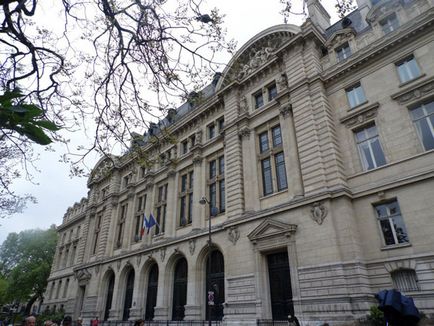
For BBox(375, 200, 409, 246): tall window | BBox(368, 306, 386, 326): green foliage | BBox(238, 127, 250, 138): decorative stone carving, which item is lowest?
BBox(368, 306, 386, 326): green foliage

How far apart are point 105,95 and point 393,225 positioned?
55.4ft

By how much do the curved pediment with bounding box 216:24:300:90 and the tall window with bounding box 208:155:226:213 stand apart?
7.94 metres

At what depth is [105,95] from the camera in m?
8.08

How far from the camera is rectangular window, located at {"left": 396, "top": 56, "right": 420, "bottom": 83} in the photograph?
62.5 feet

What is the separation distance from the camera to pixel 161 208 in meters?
34.2

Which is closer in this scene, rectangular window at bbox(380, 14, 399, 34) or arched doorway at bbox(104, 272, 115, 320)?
rectangular window at bbox(380, 14, 399, 34)

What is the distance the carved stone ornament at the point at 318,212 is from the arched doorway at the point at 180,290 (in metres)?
14.8

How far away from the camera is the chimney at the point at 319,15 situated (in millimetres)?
27766

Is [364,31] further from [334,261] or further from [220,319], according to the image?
[220,319]

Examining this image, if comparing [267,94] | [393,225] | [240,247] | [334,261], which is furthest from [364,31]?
[240,247]

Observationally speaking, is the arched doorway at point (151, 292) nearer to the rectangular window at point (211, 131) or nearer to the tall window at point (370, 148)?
the rectangular window at point (211, 131)

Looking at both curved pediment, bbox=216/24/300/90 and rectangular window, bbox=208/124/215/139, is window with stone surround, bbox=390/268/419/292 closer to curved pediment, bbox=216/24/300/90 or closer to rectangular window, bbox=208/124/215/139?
curved pediment, bbox=216/24/300/90

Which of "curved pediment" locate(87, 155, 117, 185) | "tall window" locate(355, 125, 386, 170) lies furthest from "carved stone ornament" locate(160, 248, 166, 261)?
"tall window" locate(355, 125, 386, 170)

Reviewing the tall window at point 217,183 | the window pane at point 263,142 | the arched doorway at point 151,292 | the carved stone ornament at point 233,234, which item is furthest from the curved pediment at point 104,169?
the arched doorway at point 151,292
